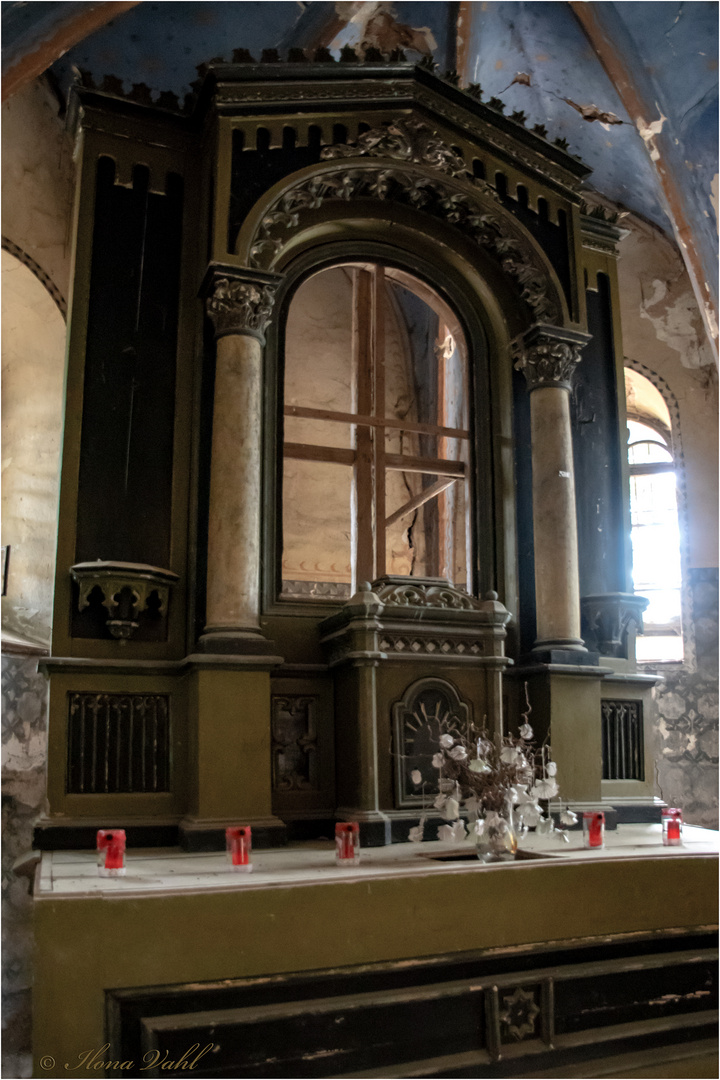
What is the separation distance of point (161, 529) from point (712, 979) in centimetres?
373

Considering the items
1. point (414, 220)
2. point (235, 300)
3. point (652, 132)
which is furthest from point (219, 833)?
point (652, 132)

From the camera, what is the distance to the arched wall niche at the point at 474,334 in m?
6.19

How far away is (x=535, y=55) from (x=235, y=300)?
4.51 metres

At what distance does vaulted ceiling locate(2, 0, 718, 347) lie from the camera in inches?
209

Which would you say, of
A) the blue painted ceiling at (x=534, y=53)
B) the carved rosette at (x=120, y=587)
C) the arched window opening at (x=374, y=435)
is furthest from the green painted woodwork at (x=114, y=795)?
the blue painted ceiling at (x=534, y=53)

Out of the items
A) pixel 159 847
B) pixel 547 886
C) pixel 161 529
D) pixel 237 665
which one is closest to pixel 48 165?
pixel 161 529

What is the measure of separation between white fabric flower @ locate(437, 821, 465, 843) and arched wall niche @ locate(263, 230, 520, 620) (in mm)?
2427

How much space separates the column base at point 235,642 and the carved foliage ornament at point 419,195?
2.26 metres

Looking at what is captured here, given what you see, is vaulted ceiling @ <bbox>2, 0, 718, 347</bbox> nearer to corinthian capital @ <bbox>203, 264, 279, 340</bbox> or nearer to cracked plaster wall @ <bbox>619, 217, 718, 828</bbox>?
cracked plaster wall @ <bbox>619, 217, 718, 828</bbox>

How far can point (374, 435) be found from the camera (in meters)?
Result: 6.32

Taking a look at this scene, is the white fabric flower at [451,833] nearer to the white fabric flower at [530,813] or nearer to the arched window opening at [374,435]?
the white fabric flower at [530,813]

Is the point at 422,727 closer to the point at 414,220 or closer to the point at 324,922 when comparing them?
the point at 324,922

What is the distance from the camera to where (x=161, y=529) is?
561 cm

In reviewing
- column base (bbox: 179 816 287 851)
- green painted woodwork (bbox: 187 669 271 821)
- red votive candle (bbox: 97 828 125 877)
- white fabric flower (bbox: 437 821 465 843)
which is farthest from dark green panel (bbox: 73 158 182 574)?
white fabric flower (bbox: 437 821 465 843)
